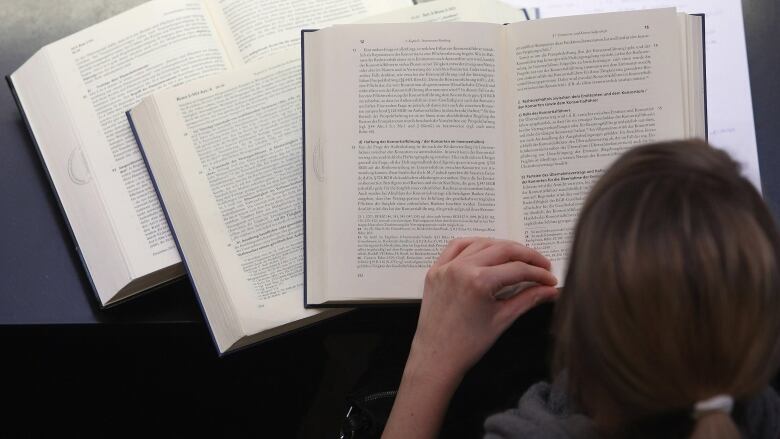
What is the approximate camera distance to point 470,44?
32.2 inches

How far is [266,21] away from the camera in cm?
92

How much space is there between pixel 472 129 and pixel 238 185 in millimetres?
260

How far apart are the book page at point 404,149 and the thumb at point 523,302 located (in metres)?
0.07

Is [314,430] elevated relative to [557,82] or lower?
lower

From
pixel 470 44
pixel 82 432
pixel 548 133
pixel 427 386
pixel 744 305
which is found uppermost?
pixel 470 44

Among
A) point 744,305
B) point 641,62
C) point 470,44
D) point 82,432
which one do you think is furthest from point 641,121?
point 82,432

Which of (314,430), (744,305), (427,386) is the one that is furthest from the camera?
(314,430)

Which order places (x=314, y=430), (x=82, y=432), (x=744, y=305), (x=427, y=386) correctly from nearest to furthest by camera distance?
1. (x=744, y=305)
2. (x=427, y=386)
3. (x=314, y=430)
4. (x=82, y=432)

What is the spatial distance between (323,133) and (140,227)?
0.75ft

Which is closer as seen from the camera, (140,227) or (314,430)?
(140,227)

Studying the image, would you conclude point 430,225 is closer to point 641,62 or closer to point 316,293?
point 316,293

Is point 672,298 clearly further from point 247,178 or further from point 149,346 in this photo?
point 149,346

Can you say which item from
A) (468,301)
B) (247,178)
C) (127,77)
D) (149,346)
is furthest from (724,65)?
(149,346)

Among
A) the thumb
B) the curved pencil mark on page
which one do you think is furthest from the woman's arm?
the curved pencil mark on page
